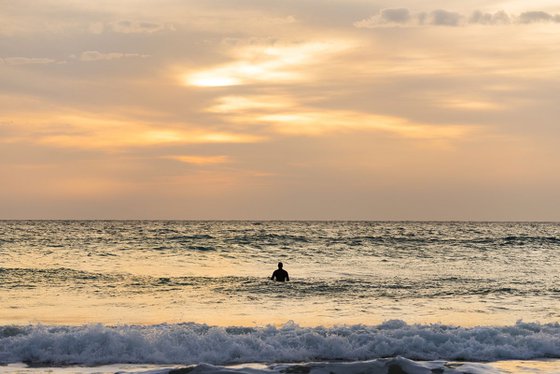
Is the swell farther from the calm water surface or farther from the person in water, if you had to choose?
the person in water

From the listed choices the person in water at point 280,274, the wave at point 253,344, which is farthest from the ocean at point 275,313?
the person in water at point 280,274

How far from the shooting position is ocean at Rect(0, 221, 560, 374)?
15.5 meters

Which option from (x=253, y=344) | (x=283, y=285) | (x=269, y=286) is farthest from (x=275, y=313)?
(x=283, y=285)

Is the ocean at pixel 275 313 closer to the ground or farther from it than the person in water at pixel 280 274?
closer to the ground

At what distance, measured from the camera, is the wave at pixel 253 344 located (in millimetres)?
15586

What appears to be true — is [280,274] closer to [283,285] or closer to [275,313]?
[283,285]

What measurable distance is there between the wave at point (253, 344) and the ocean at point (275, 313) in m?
0.04

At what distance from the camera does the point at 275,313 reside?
2150cm

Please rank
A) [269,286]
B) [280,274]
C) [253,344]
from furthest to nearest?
1. [280,274]
2. [269,286]
3. [253,344]

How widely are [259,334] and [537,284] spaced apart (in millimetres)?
17864

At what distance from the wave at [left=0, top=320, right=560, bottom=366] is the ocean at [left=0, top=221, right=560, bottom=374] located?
1.4 inches

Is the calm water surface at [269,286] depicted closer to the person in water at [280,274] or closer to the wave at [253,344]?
the person in water at [280,274]

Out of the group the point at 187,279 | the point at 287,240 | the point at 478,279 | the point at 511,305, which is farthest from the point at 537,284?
the point at 287,240

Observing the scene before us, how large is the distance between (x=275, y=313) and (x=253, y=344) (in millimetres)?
5309
